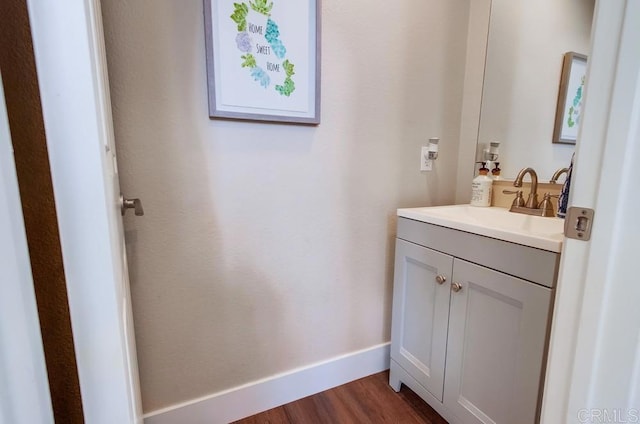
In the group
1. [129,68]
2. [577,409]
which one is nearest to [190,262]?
[129,68]

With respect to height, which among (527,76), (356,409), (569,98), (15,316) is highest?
(527,76)

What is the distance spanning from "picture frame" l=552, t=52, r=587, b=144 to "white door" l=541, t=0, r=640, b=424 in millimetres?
972

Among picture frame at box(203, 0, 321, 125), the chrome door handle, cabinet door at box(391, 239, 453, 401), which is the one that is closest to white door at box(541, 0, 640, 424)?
cabinet door at box(391, 239, 453, 401)

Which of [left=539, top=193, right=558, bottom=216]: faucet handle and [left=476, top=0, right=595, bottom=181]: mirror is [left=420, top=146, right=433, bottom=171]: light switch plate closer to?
[left=476, top=0, right=595, bottom=181]: mirror

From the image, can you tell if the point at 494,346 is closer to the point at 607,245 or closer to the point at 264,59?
the point at 607,245

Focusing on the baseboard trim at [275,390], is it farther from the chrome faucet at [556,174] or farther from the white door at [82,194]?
the chrome faucet at [556,174]

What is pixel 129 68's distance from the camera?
955 millimetres

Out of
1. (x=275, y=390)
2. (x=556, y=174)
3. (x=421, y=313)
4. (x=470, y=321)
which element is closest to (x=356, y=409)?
(x=275, y=390)

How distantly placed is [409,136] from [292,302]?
0.98 metres

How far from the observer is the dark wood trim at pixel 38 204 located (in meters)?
0.31

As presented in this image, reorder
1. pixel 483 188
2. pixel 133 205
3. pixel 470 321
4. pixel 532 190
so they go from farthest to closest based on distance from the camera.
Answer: pixel 483 188, pixel 532 190, pixel 470 321, pixel 133 205

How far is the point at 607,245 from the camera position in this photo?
52cm

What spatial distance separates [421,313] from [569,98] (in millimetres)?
1135

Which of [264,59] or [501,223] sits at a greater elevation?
[264,59]
